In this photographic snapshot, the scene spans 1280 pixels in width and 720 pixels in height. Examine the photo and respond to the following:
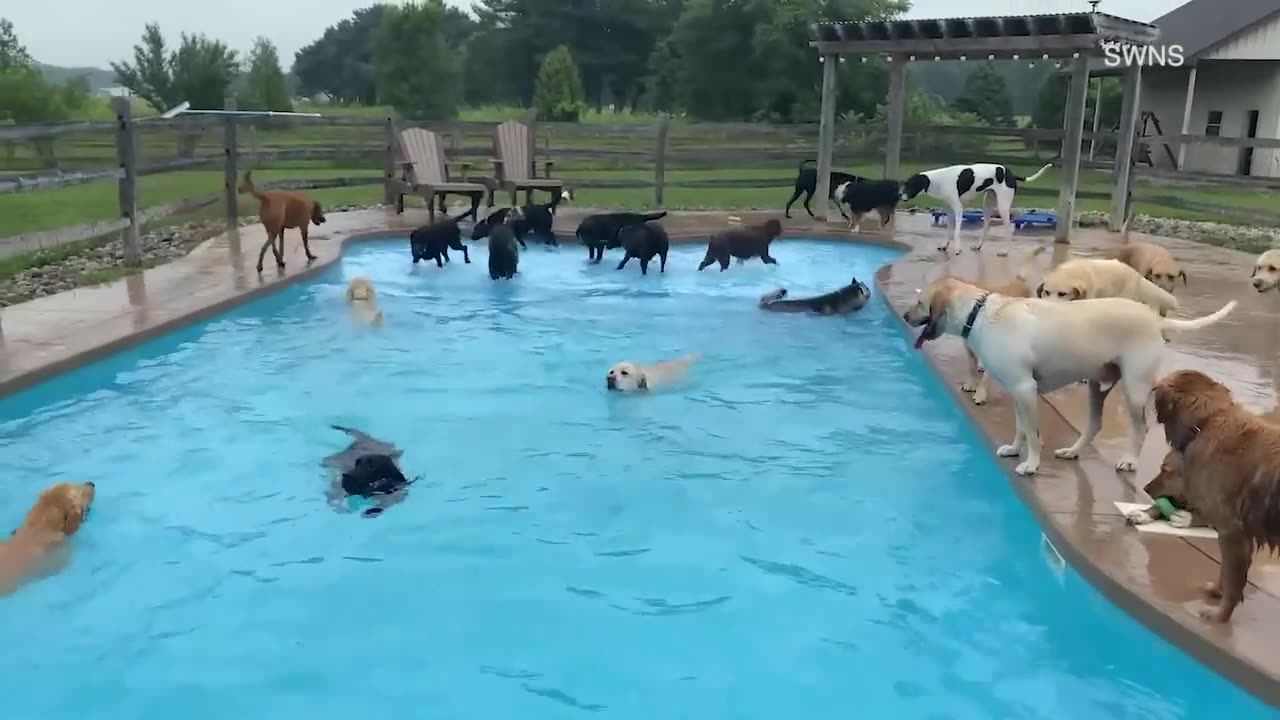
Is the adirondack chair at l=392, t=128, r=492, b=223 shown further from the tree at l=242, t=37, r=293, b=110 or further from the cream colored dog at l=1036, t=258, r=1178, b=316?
the tree at l=242, t=37, r=293, b=110

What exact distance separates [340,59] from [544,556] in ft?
218

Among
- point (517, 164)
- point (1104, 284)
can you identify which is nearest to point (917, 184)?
point (517, 164)

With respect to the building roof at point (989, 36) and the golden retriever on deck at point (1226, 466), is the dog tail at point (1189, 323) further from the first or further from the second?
the building roof at point (989, 36)

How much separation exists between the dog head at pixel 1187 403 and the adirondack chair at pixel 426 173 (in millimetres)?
10205

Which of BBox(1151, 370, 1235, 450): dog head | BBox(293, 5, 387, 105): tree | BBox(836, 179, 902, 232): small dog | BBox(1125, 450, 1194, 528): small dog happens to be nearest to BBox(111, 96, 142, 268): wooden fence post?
BBox(836, 179, 902, 232): small dog

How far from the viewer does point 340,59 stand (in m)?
66.0

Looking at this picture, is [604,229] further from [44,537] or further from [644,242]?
[44,537]

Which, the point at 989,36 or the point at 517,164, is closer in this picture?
the point at 989,36

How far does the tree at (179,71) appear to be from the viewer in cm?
3878

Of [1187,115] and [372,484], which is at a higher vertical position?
[1187,115]

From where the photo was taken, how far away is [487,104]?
54.1 meters

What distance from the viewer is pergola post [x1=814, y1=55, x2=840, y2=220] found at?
14.1 m

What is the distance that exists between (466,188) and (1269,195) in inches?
612

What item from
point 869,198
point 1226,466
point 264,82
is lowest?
point 1226,466
